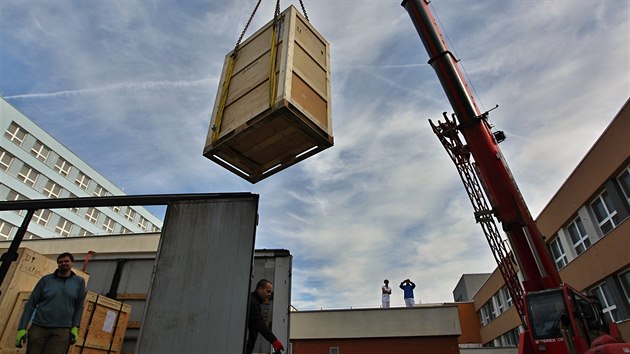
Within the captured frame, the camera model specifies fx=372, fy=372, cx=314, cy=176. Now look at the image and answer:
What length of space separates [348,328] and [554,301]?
13705 mm

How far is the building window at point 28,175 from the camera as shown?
32656 millimetres

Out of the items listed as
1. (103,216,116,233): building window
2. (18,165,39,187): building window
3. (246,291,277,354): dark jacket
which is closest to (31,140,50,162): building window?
(18,165,39,187): building window

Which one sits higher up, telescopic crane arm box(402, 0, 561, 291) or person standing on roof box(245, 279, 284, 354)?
telescopic crane arm box(402, 0, 561, 291)

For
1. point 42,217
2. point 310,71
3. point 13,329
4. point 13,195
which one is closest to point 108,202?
point 13,329

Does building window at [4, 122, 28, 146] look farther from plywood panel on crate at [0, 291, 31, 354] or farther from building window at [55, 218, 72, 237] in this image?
plywood panel on crate at [0, 291, 31, 354]

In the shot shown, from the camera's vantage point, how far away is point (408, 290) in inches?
728

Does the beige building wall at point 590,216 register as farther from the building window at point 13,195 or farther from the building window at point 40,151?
the building window at point 40,151

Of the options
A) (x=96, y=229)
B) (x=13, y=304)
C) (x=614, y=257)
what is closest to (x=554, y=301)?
(x=614, y=257)

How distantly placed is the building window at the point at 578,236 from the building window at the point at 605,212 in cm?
92

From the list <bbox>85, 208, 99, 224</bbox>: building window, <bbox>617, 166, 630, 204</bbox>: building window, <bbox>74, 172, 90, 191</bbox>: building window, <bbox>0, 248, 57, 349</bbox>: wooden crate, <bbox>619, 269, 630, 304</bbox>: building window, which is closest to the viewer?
Answer: <bbox>0, 248, 57, 349</bbox>: wooden crate

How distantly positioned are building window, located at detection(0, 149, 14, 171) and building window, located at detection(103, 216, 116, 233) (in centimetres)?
1260

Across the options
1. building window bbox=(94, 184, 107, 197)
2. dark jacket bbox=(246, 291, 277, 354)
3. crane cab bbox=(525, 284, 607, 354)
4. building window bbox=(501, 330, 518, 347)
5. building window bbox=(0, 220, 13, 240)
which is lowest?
dark jacket bbox=(246, 291, 277, 354)

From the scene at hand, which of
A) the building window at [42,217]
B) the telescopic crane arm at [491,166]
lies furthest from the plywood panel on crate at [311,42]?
the building window at [42,217]

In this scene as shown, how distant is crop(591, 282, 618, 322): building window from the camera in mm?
10789
